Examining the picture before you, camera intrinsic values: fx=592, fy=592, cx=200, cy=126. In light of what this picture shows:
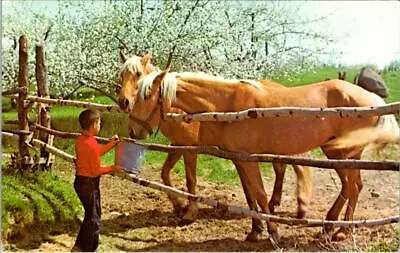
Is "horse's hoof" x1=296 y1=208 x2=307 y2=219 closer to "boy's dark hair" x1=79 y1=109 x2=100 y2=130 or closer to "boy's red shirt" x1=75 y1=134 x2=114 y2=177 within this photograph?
"boy's red shirt" x1=75 y1=134 x2=114 y2=177

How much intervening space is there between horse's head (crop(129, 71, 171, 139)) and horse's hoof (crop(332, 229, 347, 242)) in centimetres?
120

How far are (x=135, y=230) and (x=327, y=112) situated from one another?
158 centimetres

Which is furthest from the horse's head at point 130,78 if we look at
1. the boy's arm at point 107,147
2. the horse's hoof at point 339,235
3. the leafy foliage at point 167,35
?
the leafy foliage at point 167,35

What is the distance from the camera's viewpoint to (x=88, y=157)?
2.82m

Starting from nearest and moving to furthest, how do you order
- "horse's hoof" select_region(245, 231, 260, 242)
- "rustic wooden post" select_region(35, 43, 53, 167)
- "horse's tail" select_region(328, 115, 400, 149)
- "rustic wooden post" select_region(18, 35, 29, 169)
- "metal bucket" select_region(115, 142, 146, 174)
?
1. "metal bucket" select_region(115, 142, 146, 174)
2. "horse's tail" select_region(328, 115, 400, 149)
3. "horse's hoof" select_region(245, 231, 260, 242)
4. "rustic wooden post" select_region(18, 35, 29, 169)
5. "rustic wooden post" select_region(35, 43, 53, 167)

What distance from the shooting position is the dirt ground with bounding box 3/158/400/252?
11.0ft

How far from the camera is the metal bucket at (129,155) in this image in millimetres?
3166

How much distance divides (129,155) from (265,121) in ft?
2.56

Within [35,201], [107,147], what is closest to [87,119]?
[107,147]

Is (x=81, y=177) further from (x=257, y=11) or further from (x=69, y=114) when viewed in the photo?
(x=257, y=11)

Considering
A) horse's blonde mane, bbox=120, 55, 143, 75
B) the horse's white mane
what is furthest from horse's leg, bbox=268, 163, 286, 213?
horse's blonde mane, bbox=120, 55, 143, 75

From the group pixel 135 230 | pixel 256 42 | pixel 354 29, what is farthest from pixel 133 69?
pixel 256 42

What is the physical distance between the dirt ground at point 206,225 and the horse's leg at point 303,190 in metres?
0.18

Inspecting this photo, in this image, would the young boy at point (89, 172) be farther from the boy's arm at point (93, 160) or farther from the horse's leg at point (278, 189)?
the horse's leg at point (278, 189)
